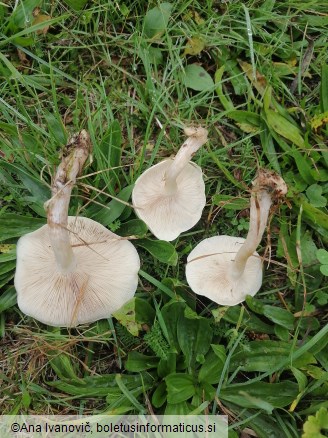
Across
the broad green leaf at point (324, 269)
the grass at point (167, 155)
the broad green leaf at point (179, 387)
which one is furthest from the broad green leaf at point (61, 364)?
the broad green leaf at point (324, 269)

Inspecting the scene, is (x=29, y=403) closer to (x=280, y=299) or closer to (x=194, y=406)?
(x=194, y=406)

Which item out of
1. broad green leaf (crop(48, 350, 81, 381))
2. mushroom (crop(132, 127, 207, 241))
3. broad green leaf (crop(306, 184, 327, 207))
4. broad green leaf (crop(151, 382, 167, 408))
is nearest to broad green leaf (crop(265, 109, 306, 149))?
broad green leaf (crop(306, 184, 327, 207))

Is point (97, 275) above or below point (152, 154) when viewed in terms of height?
below

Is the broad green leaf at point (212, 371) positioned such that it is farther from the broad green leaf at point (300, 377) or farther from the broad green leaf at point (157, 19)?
the broad green leaf at point (157, 19)

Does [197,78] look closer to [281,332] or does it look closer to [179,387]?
[281,332]

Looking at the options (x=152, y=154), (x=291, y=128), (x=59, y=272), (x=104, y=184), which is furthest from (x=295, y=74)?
(x=59, y=272)

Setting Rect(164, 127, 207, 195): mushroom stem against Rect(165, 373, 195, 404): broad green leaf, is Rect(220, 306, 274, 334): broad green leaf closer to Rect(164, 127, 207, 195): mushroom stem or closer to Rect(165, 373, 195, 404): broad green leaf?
Rect(165, 373, 195, 404): broad green leaf

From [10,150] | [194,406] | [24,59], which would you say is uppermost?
[24,59]

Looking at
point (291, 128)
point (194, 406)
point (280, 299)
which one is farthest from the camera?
point (291, 128)
